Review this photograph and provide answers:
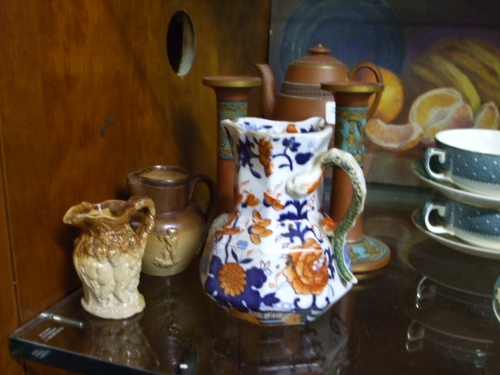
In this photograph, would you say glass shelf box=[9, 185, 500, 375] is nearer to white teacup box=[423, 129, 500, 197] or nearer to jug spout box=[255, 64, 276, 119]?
white teacup box=[423, 129, 500, 197]

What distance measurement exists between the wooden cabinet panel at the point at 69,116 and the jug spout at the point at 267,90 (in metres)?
0.11

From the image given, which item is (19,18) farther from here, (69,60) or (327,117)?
(327,117)

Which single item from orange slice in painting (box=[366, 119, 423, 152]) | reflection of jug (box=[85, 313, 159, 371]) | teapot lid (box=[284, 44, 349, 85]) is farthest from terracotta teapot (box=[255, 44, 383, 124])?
reflection of jug (box=[85, 313, 159, 371])

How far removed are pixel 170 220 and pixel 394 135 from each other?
503 millimetres

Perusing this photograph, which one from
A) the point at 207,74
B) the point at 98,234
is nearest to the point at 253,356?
the point at 98,234

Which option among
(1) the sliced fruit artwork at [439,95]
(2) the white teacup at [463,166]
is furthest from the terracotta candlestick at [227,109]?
(1) the sliced fruit artwork at [439,95]

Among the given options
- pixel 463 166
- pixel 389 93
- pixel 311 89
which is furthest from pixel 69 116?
pixel 389 93

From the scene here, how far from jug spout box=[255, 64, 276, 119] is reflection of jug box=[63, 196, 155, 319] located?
0.98 feet

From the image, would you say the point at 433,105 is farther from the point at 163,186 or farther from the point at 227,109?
the point at 163,186

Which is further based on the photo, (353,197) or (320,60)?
(320,60)

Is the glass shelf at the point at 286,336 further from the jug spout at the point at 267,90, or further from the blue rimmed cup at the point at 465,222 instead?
the jug spout at the point at 267,90

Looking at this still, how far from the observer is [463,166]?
63 centimetres

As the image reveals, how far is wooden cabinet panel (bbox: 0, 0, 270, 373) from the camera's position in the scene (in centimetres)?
46

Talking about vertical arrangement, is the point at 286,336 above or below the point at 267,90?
below
